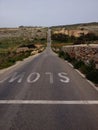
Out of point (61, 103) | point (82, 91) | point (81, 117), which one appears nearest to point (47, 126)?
point (81, 117)

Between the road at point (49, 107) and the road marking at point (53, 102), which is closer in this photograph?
the road at point (49, 107)

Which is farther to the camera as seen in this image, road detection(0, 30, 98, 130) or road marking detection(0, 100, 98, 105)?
road marking detection(0, 100, 98, 105)

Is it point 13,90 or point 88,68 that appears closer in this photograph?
point 13,90

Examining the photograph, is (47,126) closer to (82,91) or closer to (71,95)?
(71,95)

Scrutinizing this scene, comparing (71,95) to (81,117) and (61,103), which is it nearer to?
(61,103)

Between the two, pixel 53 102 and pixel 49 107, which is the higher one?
pixel 49 107

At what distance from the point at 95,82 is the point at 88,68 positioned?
442 centimetres

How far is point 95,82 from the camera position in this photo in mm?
15008

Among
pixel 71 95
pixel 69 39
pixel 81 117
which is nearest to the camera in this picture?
pixel 81 117

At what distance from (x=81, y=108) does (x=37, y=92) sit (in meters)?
3.26

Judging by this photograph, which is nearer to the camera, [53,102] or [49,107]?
[49,107]

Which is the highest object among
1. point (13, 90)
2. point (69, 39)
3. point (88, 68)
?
point (13, 90)

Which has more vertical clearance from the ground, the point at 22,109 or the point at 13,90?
the point at 22,109

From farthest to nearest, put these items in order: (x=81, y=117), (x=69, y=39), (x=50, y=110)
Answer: (x=69, y=39) < (x=50, y=110) < (x=81, y=117)
